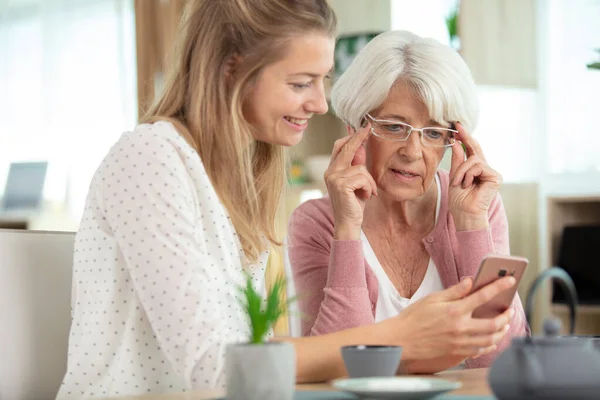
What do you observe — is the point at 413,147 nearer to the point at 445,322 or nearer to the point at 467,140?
the point at 467,140

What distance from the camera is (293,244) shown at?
204 cm

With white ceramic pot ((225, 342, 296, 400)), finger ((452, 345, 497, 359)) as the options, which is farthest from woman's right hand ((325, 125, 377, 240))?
white ceramic pot ((225, 342, 296, 400))

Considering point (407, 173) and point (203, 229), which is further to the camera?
point (407, 173)

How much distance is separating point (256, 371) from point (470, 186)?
111 cm

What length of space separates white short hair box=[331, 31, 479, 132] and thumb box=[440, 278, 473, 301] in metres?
0.66

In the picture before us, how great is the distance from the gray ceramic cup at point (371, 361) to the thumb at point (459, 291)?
0.19m

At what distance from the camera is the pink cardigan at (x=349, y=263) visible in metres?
1.79

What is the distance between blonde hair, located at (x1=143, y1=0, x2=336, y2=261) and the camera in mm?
1464

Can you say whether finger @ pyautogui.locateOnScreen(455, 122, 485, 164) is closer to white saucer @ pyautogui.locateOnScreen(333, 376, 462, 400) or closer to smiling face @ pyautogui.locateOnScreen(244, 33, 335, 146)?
smiling face @ pyautogui.locateOnScreen(244, 33, 335, 146)

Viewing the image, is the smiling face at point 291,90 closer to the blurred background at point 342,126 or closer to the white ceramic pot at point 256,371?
the white ceramic pot at point 256,371

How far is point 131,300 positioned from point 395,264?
0.82 m

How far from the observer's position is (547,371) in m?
0.89

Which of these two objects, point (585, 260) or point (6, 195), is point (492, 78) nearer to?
point (585, 260)

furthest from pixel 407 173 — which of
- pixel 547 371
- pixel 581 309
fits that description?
pixel 581 309
